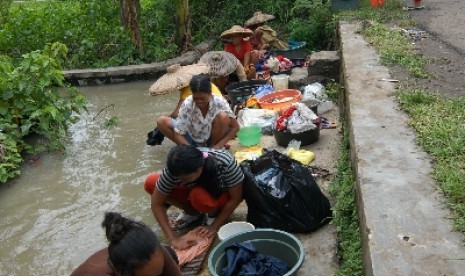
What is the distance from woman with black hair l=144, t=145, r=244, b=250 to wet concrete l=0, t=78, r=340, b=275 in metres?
0.36

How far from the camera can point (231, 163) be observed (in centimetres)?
364

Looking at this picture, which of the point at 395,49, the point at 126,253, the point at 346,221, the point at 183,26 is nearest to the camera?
the point at 126,253

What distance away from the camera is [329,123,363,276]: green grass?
305 centimetres

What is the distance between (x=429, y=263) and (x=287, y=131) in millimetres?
2741

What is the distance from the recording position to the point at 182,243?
372cm

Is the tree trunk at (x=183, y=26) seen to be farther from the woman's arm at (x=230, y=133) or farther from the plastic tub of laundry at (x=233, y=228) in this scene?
the plastic tub of laundry at (x=233, y=228)

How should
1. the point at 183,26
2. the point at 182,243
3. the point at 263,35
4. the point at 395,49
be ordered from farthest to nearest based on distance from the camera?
the point at 183,26, the point at 263,35, the point at 395,49, the point at 182,243

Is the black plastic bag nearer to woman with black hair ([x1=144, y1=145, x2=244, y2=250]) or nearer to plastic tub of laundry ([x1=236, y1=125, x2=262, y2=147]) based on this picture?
woman with black hair ([x1=144, y1=145, x2=244, y2=250])

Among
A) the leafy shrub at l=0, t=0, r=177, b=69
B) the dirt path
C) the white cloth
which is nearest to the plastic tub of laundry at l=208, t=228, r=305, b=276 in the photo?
the white cloth

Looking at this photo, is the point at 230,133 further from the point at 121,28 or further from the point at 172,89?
the point at 121,28

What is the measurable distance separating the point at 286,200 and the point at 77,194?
105 inches

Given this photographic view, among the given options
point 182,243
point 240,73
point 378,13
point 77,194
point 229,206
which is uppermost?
point 378,13

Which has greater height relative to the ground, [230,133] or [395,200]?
[395,200]

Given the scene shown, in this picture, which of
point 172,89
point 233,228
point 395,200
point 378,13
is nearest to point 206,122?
point 172,89
